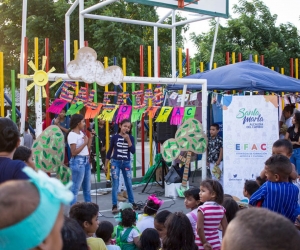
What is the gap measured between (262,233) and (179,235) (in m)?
2.23

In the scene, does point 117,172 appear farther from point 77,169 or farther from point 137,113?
point 137,113

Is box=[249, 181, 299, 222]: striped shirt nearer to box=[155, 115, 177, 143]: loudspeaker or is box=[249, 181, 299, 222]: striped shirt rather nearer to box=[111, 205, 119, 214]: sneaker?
box=[111, 205, 119, 214]: sneaker

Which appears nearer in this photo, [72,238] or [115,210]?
[72,238]

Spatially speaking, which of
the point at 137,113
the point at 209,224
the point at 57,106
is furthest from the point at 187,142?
the point at 209,224

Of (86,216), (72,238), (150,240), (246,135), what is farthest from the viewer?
(246,135)

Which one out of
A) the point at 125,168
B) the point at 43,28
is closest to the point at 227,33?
the point at 43,28

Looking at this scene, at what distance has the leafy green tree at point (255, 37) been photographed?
65.6ft

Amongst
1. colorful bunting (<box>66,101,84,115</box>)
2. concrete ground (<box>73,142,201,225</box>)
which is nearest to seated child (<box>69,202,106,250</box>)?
concrete ground (<box>73,142,201,225</box>)

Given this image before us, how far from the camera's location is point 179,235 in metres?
3.46

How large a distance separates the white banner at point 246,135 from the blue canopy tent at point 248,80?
430 millimetres

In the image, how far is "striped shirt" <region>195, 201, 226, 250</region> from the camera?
3750 millimetres

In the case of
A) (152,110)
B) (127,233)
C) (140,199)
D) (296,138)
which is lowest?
(140,199)

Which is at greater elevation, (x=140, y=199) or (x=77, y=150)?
(x=77, y=150)

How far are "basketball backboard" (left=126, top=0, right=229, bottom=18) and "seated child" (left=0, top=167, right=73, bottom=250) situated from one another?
727 cm
